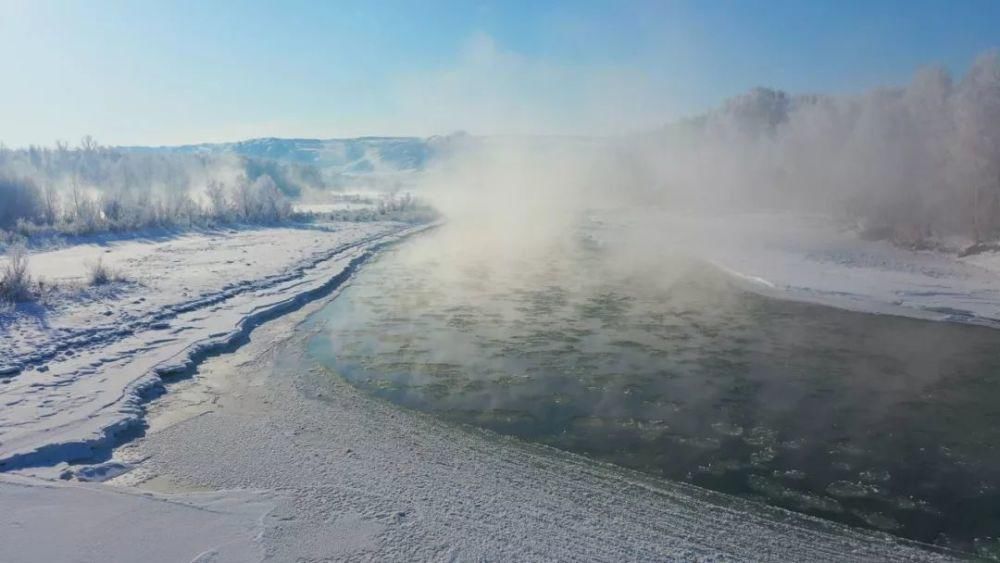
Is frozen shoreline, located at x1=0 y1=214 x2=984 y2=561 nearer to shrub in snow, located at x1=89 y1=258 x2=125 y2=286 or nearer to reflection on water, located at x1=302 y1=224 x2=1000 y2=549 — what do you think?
reflection on water, located at x1=302 y1=224 x2=1000 y2=549

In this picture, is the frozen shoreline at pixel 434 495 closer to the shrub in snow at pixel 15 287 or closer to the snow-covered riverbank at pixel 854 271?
the shrub in snow at pixel 15 287

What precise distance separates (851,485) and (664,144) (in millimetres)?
67619

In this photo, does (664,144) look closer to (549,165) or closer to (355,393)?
(549,165)

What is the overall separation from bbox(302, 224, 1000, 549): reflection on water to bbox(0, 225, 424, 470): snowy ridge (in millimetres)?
1730

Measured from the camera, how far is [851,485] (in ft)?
18.6

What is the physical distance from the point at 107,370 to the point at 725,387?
27.2ft

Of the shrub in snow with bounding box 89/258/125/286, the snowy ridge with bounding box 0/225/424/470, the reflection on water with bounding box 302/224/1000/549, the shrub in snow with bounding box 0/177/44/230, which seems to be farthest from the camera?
the shrub in snow with bounding box 0/177/44/230

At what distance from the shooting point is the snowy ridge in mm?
6023

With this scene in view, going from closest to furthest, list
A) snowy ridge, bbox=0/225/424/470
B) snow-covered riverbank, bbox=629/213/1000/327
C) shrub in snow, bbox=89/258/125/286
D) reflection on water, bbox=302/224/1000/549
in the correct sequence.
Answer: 1. reflection on water, bbox=302/224/1000/549
2. snowy ridge, bbox=0/225/424/470
3. snow-covered riverbank, bbox=629/213/1000/327
4. shrub in snow, bbox=89/258/125/286

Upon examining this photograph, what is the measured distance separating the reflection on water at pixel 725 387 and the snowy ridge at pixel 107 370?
5.68ft

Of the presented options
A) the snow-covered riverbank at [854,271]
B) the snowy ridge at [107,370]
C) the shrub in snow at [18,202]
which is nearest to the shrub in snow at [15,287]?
the snowy ridge at [107,370]

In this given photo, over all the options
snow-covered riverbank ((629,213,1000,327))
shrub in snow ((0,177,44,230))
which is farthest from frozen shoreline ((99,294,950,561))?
shrub in snow ((0,177,44,230))

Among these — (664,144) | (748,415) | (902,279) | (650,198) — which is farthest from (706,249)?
(664,144)

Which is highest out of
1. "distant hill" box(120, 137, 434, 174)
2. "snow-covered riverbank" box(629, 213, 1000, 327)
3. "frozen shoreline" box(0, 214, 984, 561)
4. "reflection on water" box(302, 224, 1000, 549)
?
"distant hill" box(120, 137, 434, 174)
